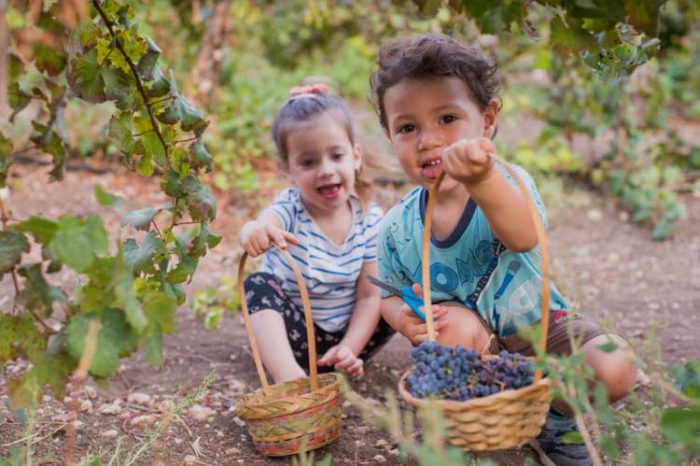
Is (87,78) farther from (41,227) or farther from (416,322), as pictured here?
(416,322)

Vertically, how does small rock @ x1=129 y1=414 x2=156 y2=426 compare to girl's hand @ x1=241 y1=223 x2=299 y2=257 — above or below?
below

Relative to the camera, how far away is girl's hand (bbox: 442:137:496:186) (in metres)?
1.56

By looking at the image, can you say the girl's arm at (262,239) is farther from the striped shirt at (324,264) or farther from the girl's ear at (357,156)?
the girl's ear at (357,156)

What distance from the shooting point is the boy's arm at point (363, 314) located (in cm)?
267

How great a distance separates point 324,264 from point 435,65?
89 cm

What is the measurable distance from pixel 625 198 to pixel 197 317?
284cm

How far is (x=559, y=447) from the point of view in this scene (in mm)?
2121

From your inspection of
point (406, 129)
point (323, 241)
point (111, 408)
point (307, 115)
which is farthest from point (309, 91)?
point (111, 408)

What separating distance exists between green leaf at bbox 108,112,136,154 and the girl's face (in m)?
0.96

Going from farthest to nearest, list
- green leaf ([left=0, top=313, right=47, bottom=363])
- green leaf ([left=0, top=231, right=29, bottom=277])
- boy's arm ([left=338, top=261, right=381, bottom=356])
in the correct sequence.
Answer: boy's arm ([left=338, top=261, right=381, bottom=356]), green leaf ([left=0, top=313, right=47, bottom=363]), green leaf ([left=0, top=231, right=29, bottom=277])

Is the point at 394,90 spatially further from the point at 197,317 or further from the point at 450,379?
the point at 197,317

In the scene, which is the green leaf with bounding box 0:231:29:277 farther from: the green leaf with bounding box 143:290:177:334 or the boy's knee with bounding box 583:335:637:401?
the boy's knee with bounding box 583:335:637:401

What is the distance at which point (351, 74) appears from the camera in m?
8.26

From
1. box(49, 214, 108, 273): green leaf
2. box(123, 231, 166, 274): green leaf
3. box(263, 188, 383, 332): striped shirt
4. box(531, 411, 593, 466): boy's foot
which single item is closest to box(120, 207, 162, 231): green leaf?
box(123, 231, 166, 274): green leaf
